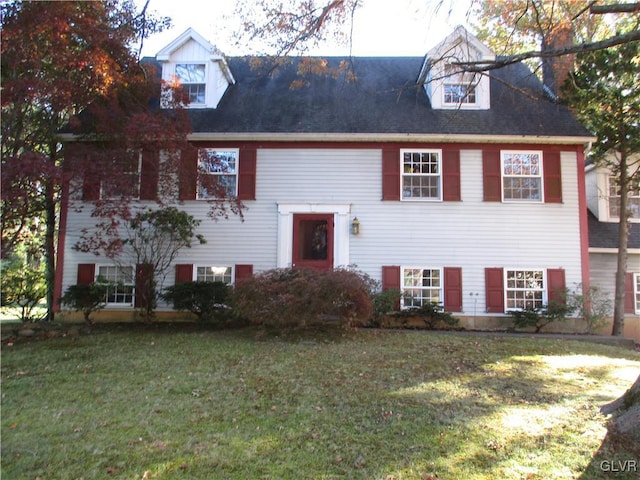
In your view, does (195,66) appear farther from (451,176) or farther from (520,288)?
(520,288)

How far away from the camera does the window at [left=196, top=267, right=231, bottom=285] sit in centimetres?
1108

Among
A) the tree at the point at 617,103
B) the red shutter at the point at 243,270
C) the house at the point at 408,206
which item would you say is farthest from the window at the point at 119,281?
the tree at the point at 617,103

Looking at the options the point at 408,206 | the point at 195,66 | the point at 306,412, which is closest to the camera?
the point at 306,412

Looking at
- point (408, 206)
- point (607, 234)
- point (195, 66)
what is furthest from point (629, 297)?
point (195, 66)

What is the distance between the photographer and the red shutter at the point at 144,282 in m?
10.5

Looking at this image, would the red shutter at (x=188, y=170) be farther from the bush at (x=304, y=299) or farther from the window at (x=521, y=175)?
the window at (x=521, y=175)

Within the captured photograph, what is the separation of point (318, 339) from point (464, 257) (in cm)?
498

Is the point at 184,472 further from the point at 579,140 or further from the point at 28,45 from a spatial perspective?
the point at 579,140

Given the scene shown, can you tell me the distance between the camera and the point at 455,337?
8578mm

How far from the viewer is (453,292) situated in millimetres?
10781

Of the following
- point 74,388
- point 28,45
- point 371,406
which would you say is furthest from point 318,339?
point 28,45

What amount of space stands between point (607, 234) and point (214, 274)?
428 inches

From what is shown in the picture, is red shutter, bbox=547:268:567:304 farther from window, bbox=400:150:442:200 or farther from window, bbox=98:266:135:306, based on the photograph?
window, bbox=98:266:135:306

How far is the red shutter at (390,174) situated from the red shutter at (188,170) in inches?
189
